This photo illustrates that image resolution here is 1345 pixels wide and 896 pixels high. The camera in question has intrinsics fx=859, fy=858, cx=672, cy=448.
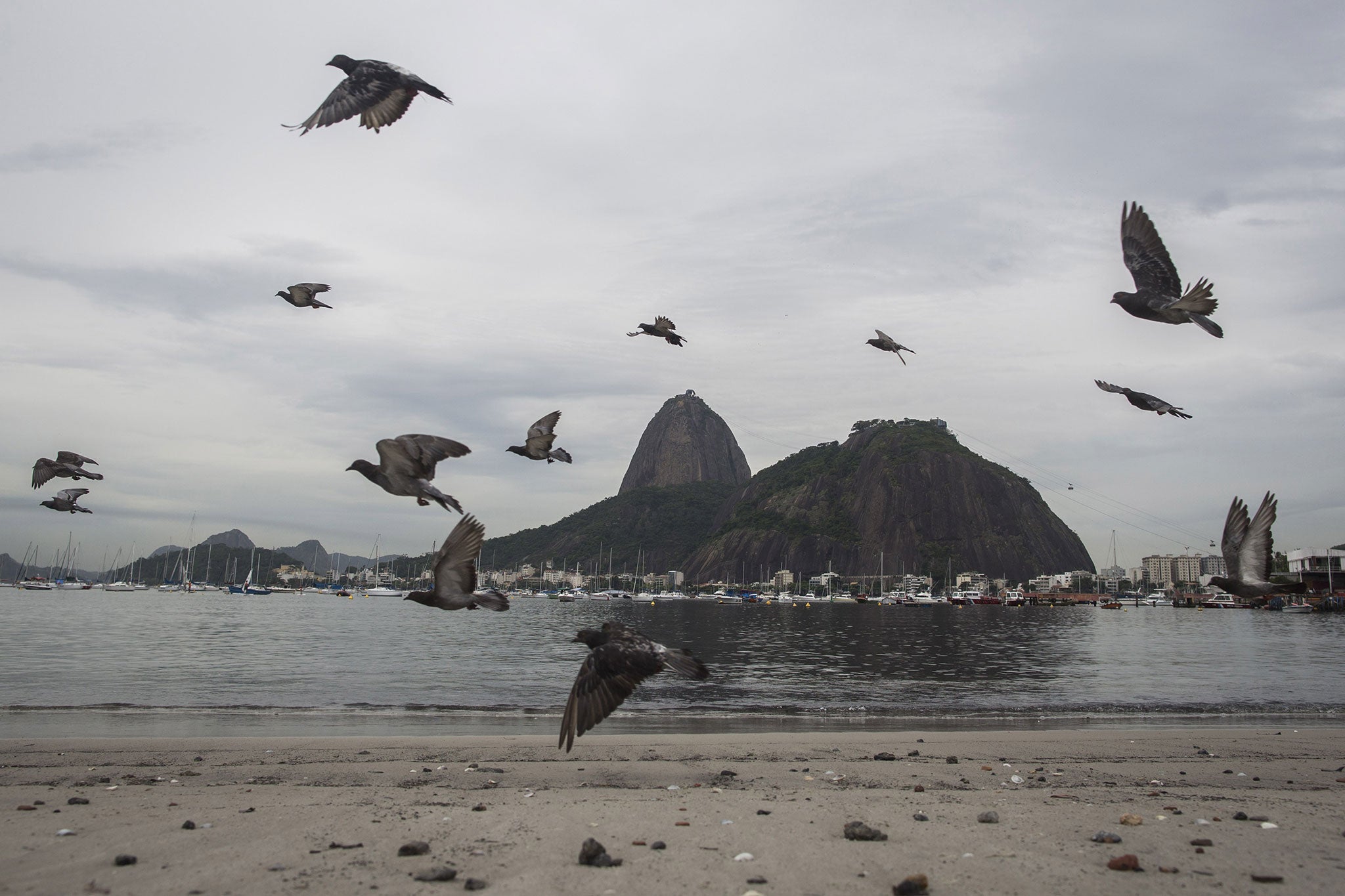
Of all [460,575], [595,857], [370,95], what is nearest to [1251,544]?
[595,857]

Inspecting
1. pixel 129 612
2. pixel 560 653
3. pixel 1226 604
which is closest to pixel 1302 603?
pixel 1226 604

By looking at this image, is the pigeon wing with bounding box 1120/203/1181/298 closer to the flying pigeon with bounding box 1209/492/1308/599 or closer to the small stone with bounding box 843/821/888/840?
the flying pigeon with bounding box 1209/492/1308/599

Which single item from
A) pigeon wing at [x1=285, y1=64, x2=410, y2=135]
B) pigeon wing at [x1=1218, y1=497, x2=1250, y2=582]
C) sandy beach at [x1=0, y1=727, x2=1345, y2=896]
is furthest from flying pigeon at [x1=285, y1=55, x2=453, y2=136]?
pigeon wing at [x1=1218, y1=497, x2=1250, y2=582]

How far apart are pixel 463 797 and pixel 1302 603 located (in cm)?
15998

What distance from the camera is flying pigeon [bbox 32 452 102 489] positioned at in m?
13.9

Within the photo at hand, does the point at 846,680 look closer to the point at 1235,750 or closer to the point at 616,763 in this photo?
the point at 1235,750

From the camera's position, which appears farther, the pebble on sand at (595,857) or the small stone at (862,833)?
the small stone at (862,833)

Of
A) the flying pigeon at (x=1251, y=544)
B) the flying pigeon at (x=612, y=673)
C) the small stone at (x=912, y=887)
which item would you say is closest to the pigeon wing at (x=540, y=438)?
the flying pigeon at (x=612, y=673)

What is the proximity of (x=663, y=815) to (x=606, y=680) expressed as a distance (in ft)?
6.36

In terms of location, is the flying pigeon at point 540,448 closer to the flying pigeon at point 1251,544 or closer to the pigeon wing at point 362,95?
the pigeon wing at point 362,95

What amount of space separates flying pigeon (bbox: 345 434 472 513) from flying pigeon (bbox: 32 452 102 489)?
24.6 feet

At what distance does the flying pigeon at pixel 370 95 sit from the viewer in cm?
968

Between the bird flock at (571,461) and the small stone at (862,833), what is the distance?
7.64ft

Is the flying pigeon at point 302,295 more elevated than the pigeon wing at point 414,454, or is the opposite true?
the flying pigeon at point 302,295
